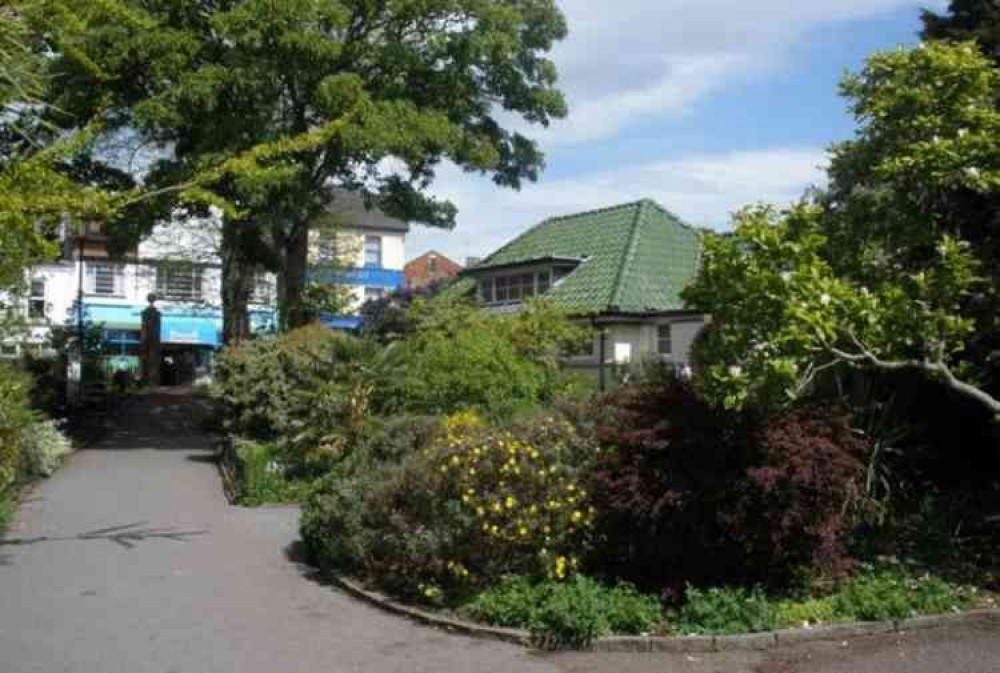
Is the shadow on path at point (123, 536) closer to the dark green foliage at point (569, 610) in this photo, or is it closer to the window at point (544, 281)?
the dark green foliage at point (569, 610)

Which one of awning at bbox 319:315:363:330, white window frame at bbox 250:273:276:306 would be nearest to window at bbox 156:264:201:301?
white window frame at bbox 250:273:276:306

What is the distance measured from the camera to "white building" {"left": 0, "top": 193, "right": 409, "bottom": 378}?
35344mm

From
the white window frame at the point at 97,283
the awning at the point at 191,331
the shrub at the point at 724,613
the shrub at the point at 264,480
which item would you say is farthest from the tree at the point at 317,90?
the white window frame at the point at 97,283

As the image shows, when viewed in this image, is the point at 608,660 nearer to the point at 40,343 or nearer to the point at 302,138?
the point at 302,138

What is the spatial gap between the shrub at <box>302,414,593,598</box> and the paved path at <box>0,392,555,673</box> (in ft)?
1.85

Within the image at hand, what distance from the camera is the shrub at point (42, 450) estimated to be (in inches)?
631

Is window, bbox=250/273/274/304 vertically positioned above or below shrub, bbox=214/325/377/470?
above

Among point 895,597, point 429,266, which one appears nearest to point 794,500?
point 895,597

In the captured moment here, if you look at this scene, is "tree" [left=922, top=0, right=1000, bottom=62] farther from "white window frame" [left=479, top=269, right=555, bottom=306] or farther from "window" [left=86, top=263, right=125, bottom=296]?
"window" [left=86, top=263, right=125, bottom=296]

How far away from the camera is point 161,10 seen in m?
20.1

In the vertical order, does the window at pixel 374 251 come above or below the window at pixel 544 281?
above

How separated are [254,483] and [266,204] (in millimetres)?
6397

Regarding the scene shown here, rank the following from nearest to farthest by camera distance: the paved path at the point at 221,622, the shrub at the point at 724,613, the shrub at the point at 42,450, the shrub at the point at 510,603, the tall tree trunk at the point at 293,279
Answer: the paved path at the point at 221,622
the shrub at the point at 724,613
the shrub at the point at 510,603
the shrub at the point at 42,450
the tall tree trunk at the point at 293,279

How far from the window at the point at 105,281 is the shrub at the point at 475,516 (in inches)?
1807
